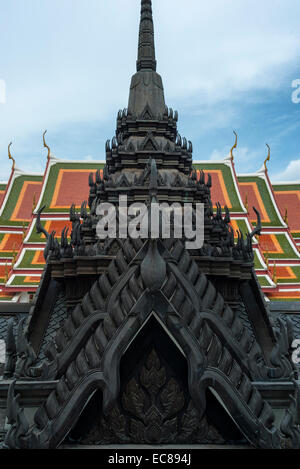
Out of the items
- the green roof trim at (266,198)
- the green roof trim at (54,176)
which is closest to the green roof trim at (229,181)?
the green roof trim at (266,198)

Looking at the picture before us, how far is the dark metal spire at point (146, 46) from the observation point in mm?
9062

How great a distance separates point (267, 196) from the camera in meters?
20.1

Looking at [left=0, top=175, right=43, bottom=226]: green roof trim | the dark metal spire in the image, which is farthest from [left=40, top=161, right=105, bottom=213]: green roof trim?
the dark metal spire

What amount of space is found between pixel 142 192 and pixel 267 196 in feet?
47.4

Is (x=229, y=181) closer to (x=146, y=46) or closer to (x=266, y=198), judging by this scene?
(x=266, y=198)

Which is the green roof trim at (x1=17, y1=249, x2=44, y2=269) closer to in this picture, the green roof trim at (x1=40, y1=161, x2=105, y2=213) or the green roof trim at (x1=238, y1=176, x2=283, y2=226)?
the green roof trim at (x1=40, y1=161, x2=105, y2=213)

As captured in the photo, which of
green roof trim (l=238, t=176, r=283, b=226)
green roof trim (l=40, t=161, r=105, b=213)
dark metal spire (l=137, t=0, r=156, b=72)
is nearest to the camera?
dark metal spire (l=137, t=0, r=156, b=72)

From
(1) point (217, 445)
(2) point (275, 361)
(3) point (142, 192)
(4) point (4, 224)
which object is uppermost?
(4) point (4, 224)

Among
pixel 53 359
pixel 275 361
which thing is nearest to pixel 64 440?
pixel 53 359

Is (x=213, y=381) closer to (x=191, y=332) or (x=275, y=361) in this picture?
(x=191, y=332)

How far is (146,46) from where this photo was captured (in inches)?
362

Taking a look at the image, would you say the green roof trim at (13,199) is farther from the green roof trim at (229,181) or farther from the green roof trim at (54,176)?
the green roof trim at (229,181)

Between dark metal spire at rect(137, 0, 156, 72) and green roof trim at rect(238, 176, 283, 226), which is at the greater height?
green roof trim at rect(238, 176, 283, 226)

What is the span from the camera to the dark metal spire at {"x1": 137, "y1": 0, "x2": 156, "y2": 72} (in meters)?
9.06
